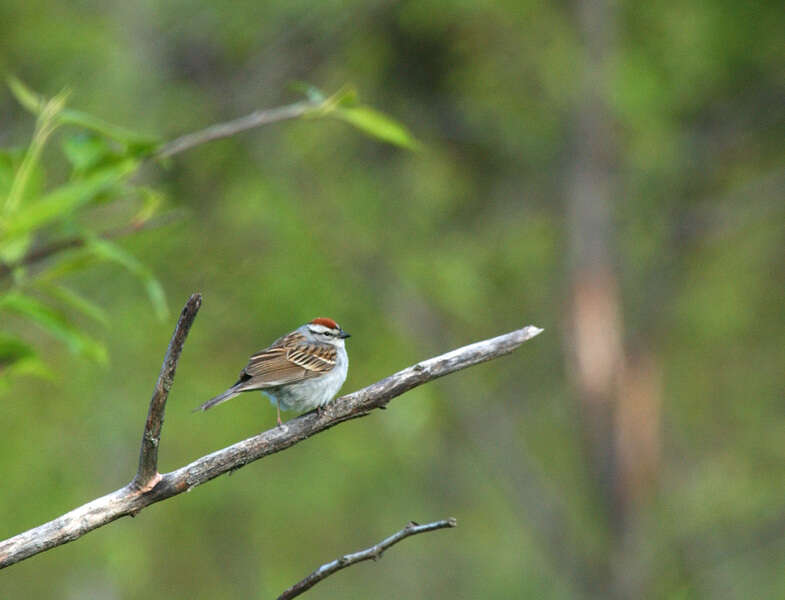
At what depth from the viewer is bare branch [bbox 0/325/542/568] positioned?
8.54 ft

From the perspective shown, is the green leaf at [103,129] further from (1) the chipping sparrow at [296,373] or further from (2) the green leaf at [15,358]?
(1) the chipping sparrow at [296,373]

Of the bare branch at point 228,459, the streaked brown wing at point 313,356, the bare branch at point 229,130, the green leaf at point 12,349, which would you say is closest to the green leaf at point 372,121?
the bare branch at point 229,130

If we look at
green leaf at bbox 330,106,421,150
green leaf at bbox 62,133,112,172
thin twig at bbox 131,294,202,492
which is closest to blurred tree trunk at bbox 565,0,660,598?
green leaf at bbox 330,106,421,150

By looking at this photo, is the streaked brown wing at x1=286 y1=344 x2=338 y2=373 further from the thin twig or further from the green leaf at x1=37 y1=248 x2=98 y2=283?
the thin twig

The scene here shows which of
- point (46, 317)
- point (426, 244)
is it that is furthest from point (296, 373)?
point (426, 244)

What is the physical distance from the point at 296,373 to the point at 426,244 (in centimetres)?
522

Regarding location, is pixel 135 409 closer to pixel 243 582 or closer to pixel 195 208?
pixel 195 208

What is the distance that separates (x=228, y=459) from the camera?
2.79m

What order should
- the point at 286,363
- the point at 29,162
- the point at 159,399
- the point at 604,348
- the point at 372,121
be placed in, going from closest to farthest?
the point at 159,399 < the point at 29,162 < the point at 372,121 < the point at 286,363 < the point at 604,348

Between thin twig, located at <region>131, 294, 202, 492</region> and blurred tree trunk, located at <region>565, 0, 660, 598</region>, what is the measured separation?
7.97 m

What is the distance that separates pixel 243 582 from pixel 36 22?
9.87 m

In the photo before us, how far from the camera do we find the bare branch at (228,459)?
2604 millimetres

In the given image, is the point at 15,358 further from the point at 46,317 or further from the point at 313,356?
the point at 313,356

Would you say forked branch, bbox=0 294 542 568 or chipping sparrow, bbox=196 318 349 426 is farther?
chipping sparrow, bbox=196 318 349 426
